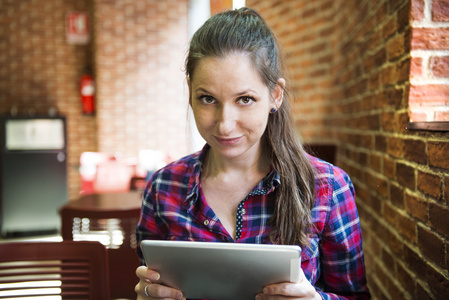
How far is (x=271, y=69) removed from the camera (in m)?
1.13

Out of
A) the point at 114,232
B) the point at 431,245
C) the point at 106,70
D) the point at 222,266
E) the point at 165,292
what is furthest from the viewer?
the point at 106,70

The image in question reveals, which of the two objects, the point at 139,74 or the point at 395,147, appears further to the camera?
the point at 139,74

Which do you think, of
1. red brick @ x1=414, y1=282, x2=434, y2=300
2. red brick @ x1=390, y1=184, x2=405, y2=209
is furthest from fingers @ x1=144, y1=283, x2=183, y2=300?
red brick @ x1=390, y1=184, x2=405, y2=209

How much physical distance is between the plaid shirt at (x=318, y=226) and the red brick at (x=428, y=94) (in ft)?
1.10

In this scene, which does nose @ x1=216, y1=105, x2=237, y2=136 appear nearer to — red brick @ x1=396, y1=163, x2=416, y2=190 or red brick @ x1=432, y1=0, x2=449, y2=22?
red brick @ x1=396, y1=163, x2=416, y2=190

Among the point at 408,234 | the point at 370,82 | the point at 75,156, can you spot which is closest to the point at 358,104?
the point at 370,82

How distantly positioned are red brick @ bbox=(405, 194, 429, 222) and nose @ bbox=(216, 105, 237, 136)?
580 mm


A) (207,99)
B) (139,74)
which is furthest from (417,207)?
(139,74)

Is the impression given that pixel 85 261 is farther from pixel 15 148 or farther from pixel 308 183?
pixel 15 148

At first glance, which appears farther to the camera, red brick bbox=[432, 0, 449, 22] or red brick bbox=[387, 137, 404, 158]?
red brick bbox=[387, 137, 404, 158]

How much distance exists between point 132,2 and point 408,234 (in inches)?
188

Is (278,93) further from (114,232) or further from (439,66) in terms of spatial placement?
(114,232)

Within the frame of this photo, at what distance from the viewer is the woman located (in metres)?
1.07

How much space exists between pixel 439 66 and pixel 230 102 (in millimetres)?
674
